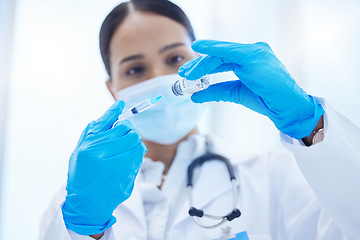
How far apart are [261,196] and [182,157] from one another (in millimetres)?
358

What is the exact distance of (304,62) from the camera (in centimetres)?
153

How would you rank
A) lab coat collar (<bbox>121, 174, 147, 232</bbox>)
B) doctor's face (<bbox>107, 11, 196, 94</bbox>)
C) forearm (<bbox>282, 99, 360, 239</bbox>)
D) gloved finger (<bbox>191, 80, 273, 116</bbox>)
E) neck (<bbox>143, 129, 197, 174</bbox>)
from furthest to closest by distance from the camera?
neck (<bbox>143, 129, 197, 174</bbox>), doctor's face (<bbox>107, 11, 196, 94</bbox>), lab coat collar (<bbox>121, 174, 147, 232</bbox>), gloved finger (<bbox>191, 80, 273, 116</bbox>), forearm (<bbox>282, 99, 360, 239</bbox>)

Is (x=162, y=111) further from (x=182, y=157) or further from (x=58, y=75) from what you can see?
(x=58, y=75)

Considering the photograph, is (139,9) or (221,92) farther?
(139,9)

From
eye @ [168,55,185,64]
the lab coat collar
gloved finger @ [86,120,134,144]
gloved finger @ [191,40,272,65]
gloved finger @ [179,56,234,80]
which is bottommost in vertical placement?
the lab coat collar

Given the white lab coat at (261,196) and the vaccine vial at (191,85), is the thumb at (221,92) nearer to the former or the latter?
the vaccine vial at (191,85)

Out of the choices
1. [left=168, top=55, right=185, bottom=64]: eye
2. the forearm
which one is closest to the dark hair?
[left=168, top=55, right=185, bottom=64]: eye

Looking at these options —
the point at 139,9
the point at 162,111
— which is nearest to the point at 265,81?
the point at 162,111

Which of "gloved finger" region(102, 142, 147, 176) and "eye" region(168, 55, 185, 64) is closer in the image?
"gloved finger" region(102, 142, 147, 176)

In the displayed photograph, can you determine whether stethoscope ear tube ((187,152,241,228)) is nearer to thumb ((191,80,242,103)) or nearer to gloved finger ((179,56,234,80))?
thumb ((191,80,242,103))

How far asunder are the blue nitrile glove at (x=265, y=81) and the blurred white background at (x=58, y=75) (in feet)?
2.02

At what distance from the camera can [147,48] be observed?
43.0 inches

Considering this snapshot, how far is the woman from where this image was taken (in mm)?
720

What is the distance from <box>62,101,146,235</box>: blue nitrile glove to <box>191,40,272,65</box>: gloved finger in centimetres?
32
